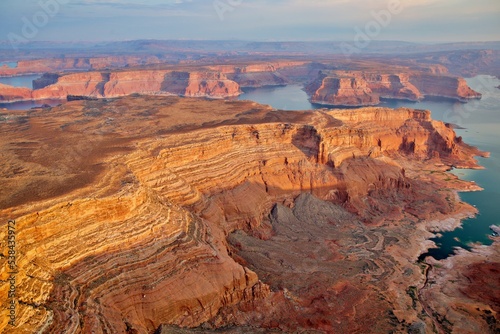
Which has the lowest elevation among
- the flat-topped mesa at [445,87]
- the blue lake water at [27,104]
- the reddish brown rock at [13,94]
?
the blue lake water at [27,104]

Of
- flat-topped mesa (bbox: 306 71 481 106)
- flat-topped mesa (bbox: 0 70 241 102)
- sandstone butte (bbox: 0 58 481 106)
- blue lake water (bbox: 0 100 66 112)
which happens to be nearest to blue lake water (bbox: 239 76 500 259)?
flat-topped mesa (bbox: 306 71 481 106)

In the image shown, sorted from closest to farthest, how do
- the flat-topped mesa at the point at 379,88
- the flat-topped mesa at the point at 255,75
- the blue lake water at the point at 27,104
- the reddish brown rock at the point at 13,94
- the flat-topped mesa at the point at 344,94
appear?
the blue lake water at the point at 27,104, the reddish brown rock at the point at 13,94, the flat-topped mesa at the point at 344,94, the flat-topped mesa at the point at 379,88, the flat-topped mesa at the point at 255,75

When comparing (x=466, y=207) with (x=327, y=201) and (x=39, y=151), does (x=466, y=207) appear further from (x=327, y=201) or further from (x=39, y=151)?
(x=39, y=151)

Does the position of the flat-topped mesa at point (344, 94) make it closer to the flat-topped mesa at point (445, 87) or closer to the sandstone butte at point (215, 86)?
the sandstone butte at point (215, 86)

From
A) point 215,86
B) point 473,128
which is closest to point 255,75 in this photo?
point 215,86

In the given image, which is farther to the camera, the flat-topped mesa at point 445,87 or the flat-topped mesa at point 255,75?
the flat-topped mesa at point 255,75

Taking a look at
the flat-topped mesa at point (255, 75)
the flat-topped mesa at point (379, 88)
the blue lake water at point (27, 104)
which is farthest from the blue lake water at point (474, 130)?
the blue lake water at point (27, 104)

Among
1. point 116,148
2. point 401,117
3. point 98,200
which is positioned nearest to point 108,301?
point 98,200
